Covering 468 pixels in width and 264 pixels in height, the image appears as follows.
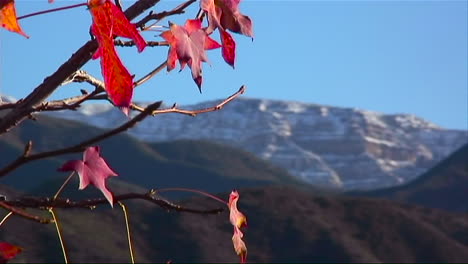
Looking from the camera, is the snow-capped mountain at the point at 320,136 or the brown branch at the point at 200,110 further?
the snow-capped mountain at the point at 320,136

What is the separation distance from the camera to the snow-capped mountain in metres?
73.6

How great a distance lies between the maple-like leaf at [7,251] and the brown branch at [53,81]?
0.23ft

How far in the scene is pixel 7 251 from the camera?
647mm

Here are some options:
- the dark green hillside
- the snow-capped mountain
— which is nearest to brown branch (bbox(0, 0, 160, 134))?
the dark green hillside

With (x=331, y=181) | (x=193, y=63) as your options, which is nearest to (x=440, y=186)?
(x=193, y=63)

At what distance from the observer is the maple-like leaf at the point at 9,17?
0.62m

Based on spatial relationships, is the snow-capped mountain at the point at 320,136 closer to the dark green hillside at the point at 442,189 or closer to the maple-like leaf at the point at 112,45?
the dark green hillside at the point at 442,189

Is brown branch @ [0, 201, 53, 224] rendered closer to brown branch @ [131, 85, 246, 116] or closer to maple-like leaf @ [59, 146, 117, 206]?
maple-like leaf @ [59, 146, 117, 206]

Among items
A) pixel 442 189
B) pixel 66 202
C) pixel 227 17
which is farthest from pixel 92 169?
pixel 442 189

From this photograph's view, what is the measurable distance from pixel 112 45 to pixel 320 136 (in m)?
80.9

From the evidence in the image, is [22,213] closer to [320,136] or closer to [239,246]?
[239,246]

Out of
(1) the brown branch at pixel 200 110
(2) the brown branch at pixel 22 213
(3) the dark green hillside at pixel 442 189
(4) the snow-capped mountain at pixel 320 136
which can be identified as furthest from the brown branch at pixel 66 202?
(4) the snow-capped mountain at pixel 320 136

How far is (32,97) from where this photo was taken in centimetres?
66

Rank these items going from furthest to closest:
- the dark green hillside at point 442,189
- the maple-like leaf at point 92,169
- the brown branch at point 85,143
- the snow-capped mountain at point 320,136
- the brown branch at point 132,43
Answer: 1. the snow-capped mountain at point 320,136
2. the dark green hillside at point 442,189
3. the brown branch at point 132,43
4. the maple-like leaf at point 92,169
5. the brown branch at point 85,143
